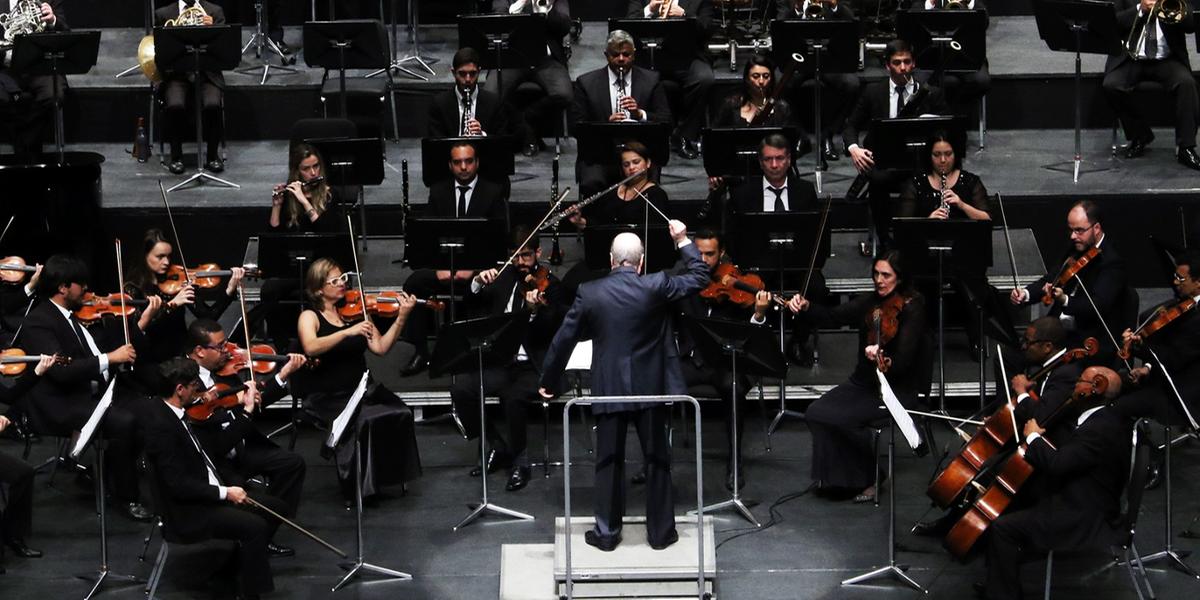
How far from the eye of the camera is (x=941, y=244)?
9.77m

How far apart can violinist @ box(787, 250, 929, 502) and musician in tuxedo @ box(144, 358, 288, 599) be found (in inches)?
110

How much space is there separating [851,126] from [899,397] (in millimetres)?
2693

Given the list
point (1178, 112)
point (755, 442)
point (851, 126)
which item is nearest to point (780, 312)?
point (755, 442)

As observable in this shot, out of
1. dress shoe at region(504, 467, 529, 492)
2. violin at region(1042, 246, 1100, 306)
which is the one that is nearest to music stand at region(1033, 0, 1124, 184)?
violin at region(1042, 246, 1100, 306)

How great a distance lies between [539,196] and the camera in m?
12.1

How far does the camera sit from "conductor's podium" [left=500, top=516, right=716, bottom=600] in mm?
8617

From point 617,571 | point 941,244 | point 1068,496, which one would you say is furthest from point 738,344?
point 1068,496

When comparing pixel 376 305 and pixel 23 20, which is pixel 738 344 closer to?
pixel 376 305

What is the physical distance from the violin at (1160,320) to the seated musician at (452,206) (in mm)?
3469

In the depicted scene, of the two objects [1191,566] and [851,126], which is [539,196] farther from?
[1191,566]

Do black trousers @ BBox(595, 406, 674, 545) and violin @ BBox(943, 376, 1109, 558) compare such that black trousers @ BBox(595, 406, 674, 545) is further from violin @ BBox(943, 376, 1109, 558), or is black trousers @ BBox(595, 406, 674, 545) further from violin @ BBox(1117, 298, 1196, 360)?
violin @ BBox(1117, 298, 1196, 360)

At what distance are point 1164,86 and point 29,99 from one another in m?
7.34

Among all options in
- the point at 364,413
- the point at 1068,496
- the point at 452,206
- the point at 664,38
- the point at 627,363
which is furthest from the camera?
the point at 664,38

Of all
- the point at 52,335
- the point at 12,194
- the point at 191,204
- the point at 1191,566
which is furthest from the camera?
the point at 191,204
